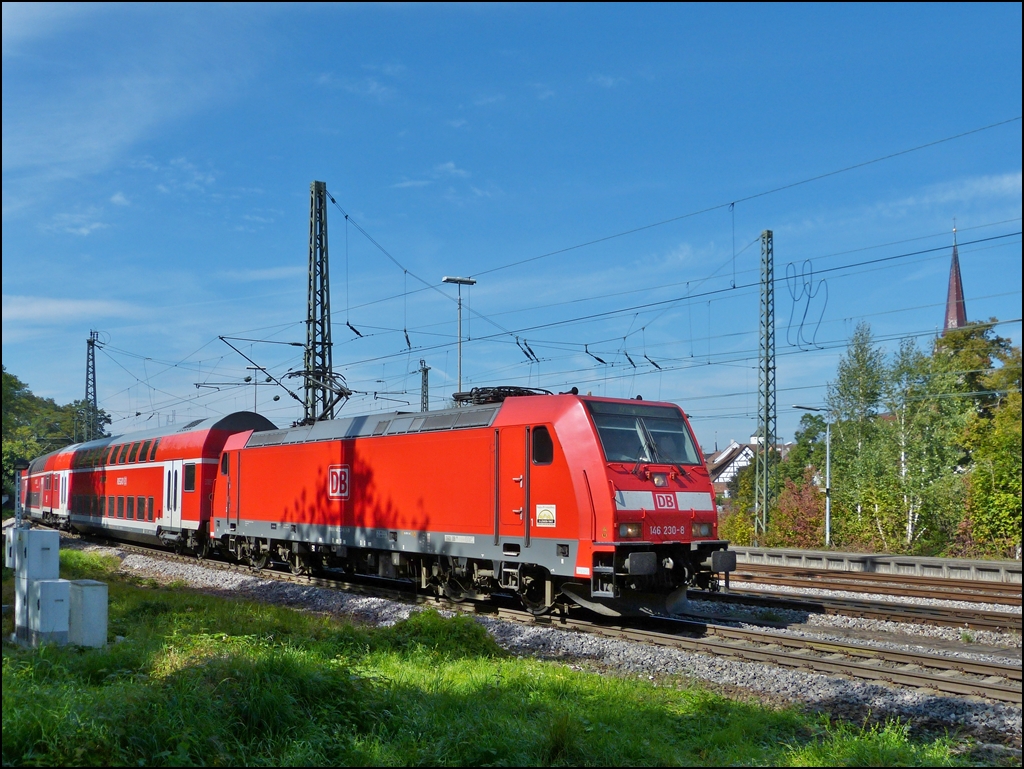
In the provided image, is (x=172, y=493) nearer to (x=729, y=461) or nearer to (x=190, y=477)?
(x=190, y=477)

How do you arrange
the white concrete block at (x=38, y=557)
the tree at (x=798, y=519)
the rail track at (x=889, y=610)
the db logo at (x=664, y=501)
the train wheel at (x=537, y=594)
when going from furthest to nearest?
the tree at (x=798, y=519) → the train wheel at (x=537, y=594) → the rail track at (x=889, y=610) → the db logo at (x=664, y=501) → the white concrete block at (x=38, y=557)

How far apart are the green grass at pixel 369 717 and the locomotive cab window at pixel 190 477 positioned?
16.0 meters

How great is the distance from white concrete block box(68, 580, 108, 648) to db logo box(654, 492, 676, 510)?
7541 mm

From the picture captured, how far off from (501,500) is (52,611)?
22.3ft

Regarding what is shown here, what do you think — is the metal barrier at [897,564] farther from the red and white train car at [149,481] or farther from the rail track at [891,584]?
the red and white train car at [149,481]

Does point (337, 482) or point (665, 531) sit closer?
point (665, 531)

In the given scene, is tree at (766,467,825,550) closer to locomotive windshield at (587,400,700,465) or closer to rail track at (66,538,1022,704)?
locomotive windshield at (587,400,700,465)

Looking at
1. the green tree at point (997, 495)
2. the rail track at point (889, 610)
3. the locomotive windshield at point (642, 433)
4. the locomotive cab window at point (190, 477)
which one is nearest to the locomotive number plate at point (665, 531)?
the locomotive windshield at point (642, 433)

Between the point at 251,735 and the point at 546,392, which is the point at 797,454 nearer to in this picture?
the point at 546,392

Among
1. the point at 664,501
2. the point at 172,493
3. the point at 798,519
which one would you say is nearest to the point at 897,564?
the point at 798,519

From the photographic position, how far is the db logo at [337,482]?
1853cm

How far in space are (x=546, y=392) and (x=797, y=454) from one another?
2625 inches

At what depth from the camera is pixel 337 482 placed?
61.7ft

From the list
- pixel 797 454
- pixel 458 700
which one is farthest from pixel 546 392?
pixel 797 454
